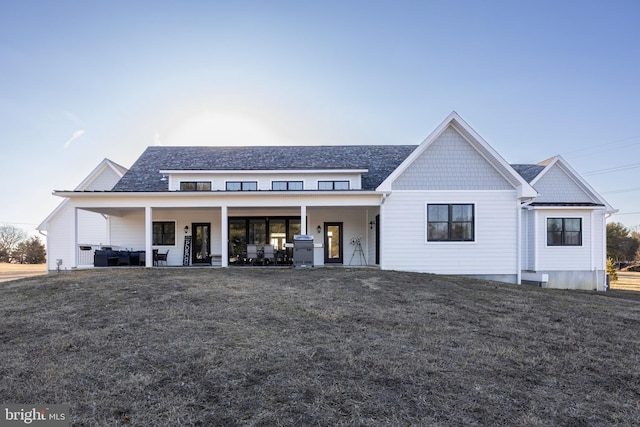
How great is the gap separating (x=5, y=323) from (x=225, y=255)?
7944 mm

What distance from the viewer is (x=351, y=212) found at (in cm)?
1722

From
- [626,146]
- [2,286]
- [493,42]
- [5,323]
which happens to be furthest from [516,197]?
[626,146]

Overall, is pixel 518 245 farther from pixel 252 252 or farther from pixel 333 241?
pixel 252 252

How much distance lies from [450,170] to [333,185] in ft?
18.3

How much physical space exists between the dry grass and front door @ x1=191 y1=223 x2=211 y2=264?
8111 mm

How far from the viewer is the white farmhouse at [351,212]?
1362 cm

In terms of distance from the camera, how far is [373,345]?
17.4ft

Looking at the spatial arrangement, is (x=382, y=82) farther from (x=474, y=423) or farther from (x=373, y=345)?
(x=474, y=423)

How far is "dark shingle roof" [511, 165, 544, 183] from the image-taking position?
57.4 ft

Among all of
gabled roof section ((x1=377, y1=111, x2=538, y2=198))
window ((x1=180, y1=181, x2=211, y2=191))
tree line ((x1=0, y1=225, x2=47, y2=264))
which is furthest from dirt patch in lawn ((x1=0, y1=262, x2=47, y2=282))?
gabled roof section ((x1=377, y1=111, x2=538, y2=198))

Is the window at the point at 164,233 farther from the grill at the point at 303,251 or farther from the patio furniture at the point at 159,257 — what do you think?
the grill at the point at 303,251

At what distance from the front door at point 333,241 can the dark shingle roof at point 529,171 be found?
9.82 meters

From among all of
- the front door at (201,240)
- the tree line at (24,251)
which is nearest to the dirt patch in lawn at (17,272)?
the tree line at (24,251)

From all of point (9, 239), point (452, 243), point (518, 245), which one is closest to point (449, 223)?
point (452, 243)
